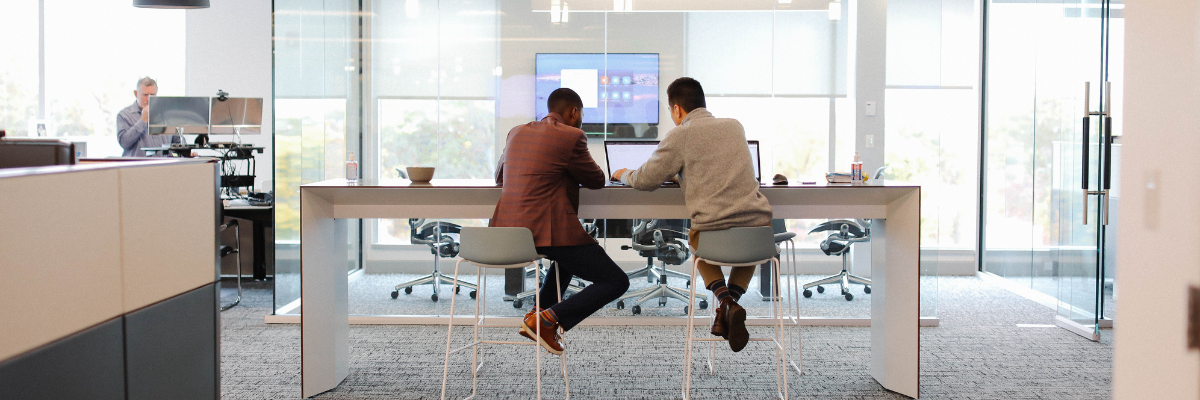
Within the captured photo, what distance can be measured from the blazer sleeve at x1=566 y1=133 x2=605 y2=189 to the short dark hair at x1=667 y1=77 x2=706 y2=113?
1.40 feet

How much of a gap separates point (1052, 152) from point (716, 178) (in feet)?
11.6

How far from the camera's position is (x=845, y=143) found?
15.7 feet

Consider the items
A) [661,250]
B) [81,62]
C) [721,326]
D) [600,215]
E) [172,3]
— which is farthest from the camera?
[81,62]

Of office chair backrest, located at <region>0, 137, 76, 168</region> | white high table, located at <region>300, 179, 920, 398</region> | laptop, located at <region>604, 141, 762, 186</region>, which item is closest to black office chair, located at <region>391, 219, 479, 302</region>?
white high table, located at <region>300, 179, 920, 398</region>

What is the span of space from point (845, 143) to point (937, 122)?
57 cm

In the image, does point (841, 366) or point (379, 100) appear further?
point (379, 100)

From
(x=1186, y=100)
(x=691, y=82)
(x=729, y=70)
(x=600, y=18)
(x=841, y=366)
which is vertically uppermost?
(x=600, y=18)

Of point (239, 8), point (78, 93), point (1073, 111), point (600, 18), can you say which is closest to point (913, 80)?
point (1073, 111)

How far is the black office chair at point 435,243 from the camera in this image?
4773 mm

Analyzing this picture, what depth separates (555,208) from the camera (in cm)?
297

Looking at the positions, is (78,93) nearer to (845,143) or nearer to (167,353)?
(167,353)

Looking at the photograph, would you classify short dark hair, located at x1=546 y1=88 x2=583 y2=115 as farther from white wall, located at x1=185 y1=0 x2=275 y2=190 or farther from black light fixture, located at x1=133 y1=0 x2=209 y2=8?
white wall, located at x1=185 y1=0 x2=275 y2=190

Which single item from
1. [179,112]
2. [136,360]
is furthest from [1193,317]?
[179,112]

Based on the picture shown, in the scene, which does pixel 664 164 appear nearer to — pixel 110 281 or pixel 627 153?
pixel 627 153
